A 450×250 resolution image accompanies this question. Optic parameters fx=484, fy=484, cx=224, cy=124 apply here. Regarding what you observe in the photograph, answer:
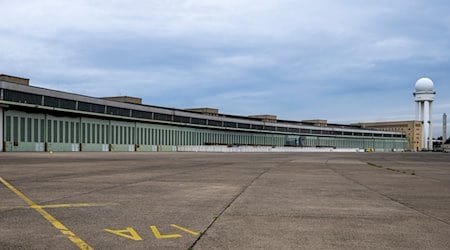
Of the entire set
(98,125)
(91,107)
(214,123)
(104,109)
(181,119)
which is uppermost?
(91,107)

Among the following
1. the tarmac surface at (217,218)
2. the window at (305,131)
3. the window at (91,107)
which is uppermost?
the window at (91,107)

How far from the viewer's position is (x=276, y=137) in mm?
164500

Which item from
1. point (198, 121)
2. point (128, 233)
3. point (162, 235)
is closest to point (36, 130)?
point (198, 121)

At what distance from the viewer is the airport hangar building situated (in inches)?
2621

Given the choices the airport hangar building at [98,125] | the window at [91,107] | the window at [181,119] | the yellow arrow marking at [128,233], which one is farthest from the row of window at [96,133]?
the yellow arrow marking at [128,233]

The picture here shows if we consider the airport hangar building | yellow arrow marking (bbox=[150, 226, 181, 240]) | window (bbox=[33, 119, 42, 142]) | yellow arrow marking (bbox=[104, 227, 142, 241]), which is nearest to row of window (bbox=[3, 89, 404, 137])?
the airport hangar building

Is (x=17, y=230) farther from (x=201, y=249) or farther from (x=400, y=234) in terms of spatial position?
(x=400, y=234)

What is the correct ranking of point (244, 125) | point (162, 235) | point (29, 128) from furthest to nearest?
point (244, 125) < point (29, 128) < point (162, 235)

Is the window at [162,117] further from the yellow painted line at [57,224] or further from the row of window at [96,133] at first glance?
the yellow painted line at [57,224]

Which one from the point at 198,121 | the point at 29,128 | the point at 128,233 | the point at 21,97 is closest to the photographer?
the point at 128,233

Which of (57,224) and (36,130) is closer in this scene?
(57,224)

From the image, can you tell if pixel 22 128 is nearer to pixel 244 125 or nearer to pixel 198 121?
pixel 198 121

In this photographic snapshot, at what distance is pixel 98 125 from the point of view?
86.4 m

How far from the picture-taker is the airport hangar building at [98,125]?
66562 millimetres
